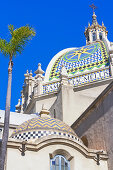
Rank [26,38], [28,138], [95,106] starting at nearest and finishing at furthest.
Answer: [26,38] → [28,138] → [95,106]

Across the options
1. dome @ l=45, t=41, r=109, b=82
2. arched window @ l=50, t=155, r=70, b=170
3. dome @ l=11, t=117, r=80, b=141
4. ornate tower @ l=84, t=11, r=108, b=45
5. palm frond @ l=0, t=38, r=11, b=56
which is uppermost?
ornate tower @ l=84, t=11, r=108, b=45

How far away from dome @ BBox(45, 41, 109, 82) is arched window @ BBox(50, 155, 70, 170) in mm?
11990

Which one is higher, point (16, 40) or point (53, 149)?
point (16, 40)

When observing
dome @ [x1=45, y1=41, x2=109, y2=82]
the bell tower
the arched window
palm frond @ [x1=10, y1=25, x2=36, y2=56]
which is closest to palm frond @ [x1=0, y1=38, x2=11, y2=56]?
palm frond @ [x1=10, y1=25, x2=36, y2=56]

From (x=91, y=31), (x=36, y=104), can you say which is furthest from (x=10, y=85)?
(x=91, y=31)

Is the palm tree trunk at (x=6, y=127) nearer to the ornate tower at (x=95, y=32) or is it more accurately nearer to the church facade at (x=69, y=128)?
the church facade at (x=69, y=128)

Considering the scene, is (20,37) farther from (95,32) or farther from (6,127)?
(95,32)

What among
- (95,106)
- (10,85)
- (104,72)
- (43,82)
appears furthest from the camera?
(43,82)

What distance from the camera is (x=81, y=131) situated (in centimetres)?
1658

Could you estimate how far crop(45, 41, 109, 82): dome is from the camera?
25281mm

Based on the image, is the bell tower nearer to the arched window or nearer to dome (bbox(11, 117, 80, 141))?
dome (bbox(11, 117, 80, 141))

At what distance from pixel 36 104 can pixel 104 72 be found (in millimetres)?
5196

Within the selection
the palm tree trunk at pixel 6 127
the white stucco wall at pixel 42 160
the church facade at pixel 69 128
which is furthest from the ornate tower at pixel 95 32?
the palm tree trunk at pixel 6 127

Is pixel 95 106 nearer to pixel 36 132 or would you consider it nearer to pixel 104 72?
pixel 36 132
